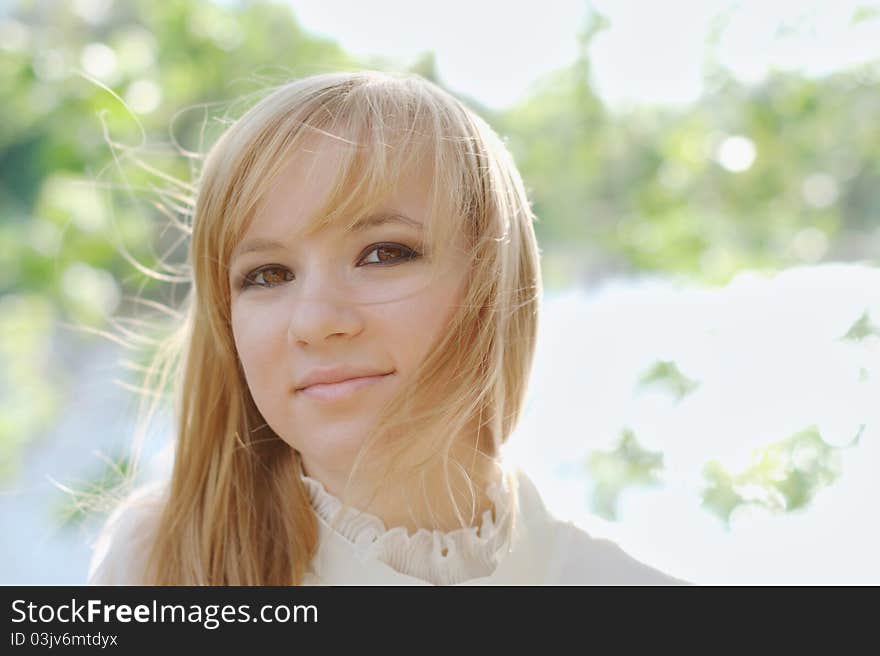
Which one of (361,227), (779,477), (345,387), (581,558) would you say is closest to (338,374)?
(345,387)

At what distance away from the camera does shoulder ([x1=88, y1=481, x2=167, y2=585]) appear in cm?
83

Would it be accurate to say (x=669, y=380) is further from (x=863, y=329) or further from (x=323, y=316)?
(x=323, y=316)

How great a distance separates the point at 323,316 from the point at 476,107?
62cm

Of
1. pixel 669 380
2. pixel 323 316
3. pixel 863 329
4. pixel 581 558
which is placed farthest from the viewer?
pixel 669 380

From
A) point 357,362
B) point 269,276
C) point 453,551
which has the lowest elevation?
point 453,551

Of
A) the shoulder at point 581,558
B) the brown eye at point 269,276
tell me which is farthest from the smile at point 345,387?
→ the shoulder at point 581,558

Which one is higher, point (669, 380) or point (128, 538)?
point (669, 380)

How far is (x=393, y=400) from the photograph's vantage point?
70 centimetres

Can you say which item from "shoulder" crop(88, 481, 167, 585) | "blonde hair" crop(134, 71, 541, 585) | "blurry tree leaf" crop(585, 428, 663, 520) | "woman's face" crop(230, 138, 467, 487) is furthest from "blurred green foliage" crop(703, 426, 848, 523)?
"shoulder" crop(88, 481, 167, 585)

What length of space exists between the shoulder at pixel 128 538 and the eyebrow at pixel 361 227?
29 cm

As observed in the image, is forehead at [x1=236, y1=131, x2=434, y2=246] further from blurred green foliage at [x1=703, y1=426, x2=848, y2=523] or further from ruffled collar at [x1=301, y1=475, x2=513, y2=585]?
blurred green foliage at [x1=703, y1=426, x2=848, y2=523]

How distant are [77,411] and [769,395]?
3.84 feet

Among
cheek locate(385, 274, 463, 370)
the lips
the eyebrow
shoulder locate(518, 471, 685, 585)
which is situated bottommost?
shoulder locate(518, 471, 685, 585)

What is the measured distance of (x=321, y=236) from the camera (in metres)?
0.70
